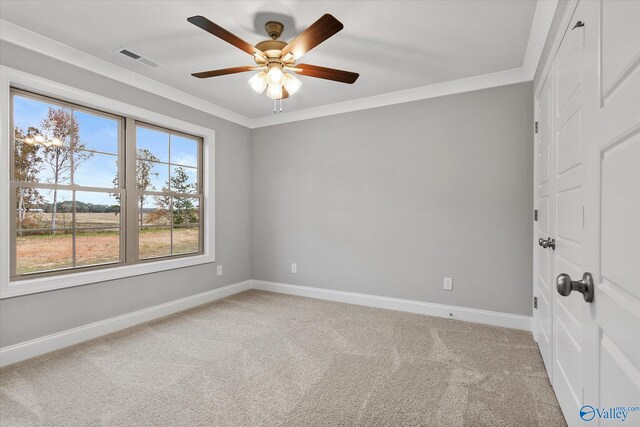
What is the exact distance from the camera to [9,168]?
7.72 feet

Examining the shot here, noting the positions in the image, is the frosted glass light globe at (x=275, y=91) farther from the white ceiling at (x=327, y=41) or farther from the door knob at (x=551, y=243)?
the door knob at (x=551, y=243)

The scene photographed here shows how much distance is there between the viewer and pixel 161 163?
3570mm

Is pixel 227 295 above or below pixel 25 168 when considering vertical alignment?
below

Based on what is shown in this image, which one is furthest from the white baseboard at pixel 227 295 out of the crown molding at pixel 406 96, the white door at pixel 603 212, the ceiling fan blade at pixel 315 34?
the ceiling fan blade at pixel 315 34

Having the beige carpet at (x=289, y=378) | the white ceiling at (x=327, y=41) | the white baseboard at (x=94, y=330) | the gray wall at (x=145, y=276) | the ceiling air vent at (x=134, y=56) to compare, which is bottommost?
the beige carpet at (x=289, y=378)

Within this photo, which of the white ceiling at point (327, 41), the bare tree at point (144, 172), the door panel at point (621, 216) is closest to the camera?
the door panel at point (621, 216)

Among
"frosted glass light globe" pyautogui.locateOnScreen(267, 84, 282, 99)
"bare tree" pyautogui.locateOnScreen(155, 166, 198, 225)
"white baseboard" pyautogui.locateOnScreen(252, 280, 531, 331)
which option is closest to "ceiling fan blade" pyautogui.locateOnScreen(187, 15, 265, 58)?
"frosted glass light globe" pyautogui.locateOnScreen(267, 84, 282, 99)

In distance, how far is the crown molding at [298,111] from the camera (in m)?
2.27

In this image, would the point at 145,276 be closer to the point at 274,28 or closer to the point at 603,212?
the point at 274,28

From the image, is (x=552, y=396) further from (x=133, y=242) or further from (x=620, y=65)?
(x=133, y=242)

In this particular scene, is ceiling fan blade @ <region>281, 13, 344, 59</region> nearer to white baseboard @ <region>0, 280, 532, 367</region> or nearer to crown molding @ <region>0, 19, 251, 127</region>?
crown molding @ <region>0, 19, 251, 127</region>

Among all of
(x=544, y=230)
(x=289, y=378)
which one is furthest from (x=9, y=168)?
(x=544, y=230)

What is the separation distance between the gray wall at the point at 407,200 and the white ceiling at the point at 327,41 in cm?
53

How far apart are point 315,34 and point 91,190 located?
253cm
